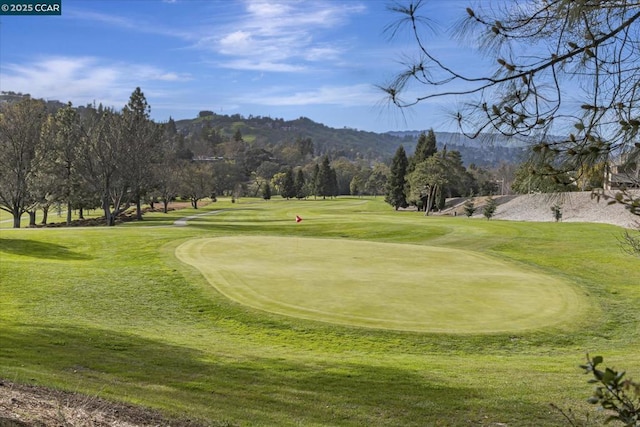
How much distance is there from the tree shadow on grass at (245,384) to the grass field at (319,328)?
0.12ft

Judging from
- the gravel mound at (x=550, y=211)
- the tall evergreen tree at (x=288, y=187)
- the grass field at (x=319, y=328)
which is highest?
the tall evergreen tree at (x=288, y=187)

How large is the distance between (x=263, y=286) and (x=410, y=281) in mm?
4975

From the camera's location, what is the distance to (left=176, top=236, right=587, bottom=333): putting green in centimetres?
1323

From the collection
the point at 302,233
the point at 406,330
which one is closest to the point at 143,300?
the point at 406,330

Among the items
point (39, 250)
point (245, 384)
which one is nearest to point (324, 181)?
point (39, 250)

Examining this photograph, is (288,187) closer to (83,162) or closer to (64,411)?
(83,162)

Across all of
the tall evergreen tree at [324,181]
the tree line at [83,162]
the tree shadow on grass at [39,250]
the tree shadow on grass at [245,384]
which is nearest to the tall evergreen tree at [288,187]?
the tall evergreen tree at [324,181]

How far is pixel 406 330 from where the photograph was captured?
12.2 metres

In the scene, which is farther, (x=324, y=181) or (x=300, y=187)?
(x=300, y=187)

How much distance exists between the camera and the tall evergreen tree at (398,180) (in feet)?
255

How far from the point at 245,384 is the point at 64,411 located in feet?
9.54

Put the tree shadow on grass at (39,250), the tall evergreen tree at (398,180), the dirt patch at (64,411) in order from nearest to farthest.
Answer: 1. the dirt patch at (64,411)
2. the tree shadow on grass at (39,250)
3. the tall evergreen tree at (398,180)

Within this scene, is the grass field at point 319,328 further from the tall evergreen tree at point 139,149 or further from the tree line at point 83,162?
the tall evergreen tree at point 139,149

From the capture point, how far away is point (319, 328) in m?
12.4
